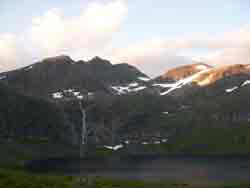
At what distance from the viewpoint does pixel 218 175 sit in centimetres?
11562

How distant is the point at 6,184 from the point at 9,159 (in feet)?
446

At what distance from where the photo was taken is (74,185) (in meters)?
68.3

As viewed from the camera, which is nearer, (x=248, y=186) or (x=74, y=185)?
(x=74, y=185)

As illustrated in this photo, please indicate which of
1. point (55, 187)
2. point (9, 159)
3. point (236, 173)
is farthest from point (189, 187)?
point (9, 159)

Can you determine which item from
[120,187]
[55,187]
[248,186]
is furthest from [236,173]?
[55,187]

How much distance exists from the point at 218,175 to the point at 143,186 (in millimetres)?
37508

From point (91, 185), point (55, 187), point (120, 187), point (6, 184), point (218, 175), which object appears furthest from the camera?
point (218, 175)

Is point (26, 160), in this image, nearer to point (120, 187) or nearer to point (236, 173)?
point (236, 173)

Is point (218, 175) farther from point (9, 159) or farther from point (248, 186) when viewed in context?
point (9, 159)

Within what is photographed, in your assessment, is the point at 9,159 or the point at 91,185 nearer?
the point at 91,185

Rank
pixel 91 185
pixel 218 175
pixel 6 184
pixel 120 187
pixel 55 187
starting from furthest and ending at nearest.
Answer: pixel 218 175 < pixel 120 187 < pixel 91 185 < pixel 55 187 < pixel 6 184

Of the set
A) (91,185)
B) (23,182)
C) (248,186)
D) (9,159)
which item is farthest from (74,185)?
(9,159)

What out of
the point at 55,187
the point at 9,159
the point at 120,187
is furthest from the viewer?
the point at 9,159

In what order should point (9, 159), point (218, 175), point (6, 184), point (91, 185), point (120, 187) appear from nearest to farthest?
point (6, 184)
point (91, 185)
point (120, 187)
point (218, 175)
point (9, 159)
